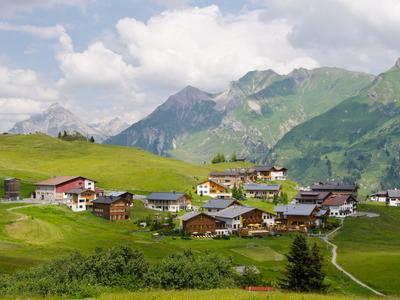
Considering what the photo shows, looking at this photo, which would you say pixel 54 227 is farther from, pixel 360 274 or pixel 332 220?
pixel 332 220

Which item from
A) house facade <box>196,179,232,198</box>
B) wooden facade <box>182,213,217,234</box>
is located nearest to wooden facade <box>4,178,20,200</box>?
wooden facade <box>182,213,217,234</box>

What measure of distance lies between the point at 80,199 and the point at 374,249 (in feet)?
306

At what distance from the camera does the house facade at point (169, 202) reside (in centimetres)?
16212

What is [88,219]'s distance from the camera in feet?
457

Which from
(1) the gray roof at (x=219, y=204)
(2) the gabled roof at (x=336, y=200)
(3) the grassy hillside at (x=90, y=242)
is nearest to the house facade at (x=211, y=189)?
(1) the gray roof at (x=219, y=204)

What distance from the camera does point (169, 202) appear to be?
533 feet

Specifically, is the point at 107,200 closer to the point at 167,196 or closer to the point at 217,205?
the point at 167,196

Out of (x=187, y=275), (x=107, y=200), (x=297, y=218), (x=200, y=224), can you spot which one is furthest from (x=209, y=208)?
(x=187, y=275)

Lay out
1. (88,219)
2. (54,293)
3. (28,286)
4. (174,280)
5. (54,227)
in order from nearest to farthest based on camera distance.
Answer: (54,293), (28,286), (174,280), (54,227), (88,219)

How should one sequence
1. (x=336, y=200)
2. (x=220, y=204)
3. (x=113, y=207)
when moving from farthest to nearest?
1. (x=336, y=200)
2. (x=220, y=204)
3. (x=113, y=207)

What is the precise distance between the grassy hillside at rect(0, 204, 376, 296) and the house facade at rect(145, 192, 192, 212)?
25.1 meters

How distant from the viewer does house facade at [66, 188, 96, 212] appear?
154 metres

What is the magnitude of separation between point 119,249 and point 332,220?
403 ft

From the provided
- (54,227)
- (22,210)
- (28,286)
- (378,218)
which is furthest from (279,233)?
(28,286)
